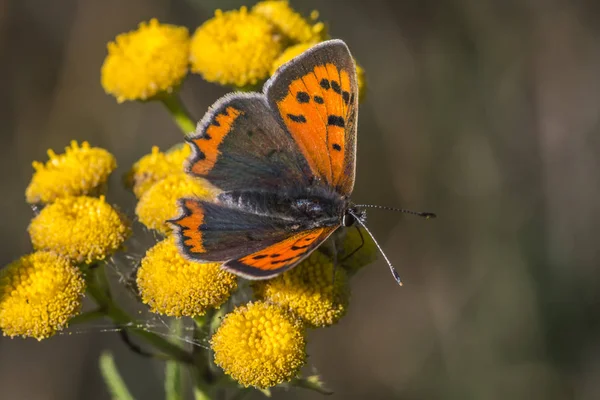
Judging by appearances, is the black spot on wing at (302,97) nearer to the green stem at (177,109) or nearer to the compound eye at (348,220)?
the compound eye at (348,220)

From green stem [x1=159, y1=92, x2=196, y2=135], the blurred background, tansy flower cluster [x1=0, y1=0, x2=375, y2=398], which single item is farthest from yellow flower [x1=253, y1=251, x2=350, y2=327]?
the blurred background

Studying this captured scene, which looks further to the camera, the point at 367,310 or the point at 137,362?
the point at 367,310

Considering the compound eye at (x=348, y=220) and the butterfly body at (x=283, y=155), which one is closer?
the butterfly body at (x=283, y=155)

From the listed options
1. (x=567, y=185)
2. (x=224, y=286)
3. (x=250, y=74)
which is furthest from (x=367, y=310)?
(x=224, y=286)

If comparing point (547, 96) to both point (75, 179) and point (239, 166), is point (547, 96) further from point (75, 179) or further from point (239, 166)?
point (75, 179)

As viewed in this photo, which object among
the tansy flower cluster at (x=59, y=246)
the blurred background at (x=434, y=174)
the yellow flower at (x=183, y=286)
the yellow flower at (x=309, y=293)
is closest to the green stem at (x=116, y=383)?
the tansy flower cluster at (x=59, y=246)

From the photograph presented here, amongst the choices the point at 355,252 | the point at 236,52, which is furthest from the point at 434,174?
the point at 355,252

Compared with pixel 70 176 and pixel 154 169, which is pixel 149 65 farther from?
pixel 70 176
